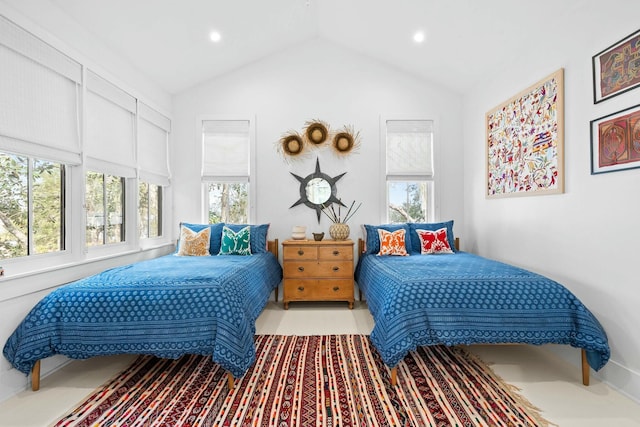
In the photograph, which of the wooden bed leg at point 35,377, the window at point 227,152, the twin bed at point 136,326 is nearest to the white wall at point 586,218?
the twin bed at point 136,326

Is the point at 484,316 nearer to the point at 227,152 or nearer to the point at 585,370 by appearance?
the point at 585,370

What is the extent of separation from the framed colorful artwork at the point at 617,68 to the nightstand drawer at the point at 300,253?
2.63 m

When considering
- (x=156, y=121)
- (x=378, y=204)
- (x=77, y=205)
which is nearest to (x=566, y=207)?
(x=378, y=204)

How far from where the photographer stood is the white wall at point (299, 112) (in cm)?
386

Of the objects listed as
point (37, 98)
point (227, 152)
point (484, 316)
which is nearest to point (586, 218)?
point (484, 316)

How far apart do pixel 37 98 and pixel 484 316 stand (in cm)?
323

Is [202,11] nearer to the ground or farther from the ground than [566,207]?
farther from the ground

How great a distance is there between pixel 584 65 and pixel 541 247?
1.36m

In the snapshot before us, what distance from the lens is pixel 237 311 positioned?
6.27 feet

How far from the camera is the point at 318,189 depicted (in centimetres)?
388

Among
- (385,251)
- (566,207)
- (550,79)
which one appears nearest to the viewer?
(566,207)

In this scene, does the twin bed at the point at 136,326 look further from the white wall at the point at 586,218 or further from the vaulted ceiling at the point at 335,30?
the white wall at the point at 586,218

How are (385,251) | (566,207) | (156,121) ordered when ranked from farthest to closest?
1. (156,121)
2. (385,251)
3. (566,207)

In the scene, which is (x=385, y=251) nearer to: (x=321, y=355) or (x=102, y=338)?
(x=321, y=355)
